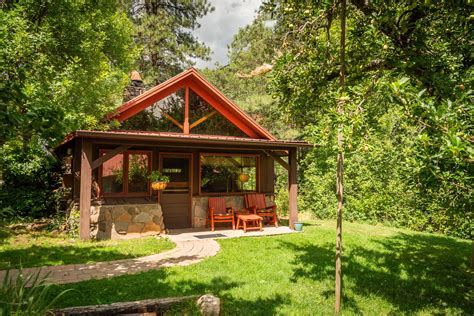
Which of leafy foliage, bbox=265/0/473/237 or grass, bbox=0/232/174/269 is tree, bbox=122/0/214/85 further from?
leafy foliage, bbox=265/0/473/237


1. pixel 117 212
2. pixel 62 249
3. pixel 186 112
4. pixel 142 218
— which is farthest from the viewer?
pixel 186 112

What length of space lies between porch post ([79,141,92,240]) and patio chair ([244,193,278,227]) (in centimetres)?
526

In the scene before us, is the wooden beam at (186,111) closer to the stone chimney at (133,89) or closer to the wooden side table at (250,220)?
the wooden side table at (250,220)

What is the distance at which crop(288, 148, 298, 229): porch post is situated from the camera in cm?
1081

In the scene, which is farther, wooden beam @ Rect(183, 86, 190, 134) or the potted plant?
wooden beam @ Rect(183, 86, 190, 134)

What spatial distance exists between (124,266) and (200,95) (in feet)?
20.8

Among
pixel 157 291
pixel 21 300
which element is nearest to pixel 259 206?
pixel 157 291

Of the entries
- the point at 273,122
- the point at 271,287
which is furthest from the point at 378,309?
the point at 273,122

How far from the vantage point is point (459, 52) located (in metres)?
4.68

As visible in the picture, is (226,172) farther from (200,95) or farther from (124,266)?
(124,266)

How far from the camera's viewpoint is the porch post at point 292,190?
35.5ft

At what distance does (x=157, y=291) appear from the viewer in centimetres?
493

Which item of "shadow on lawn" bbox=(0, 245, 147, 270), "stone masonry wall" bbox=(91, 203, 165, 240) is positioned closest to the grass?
"shadow on lawn" bbox=(0, 245, 147, 270)

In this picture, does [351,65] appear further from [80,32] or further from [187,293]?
[80,32]
